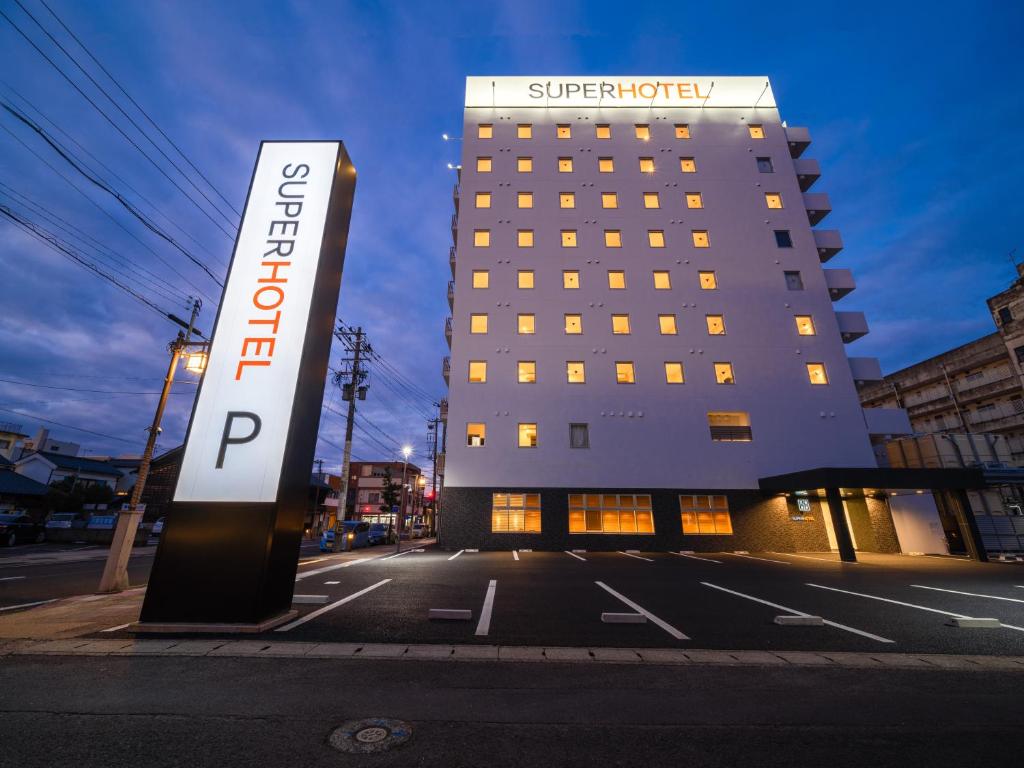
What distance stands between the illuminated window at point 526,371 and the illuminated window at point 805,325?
1544 cm

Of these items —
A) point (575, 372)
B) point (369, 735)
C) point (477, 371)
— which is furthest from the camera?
point (477, 371)

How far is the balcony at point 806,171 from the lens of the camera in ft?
88.2

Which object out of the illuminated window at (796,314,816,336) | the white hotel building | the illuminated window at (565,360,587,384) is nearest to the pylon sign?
the white hotel building

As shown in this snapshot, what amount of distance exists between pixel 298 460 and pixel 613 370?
1844cm

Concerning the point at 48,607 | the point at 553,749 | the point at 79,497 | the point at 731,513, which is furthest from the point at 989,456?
the point at 79,497

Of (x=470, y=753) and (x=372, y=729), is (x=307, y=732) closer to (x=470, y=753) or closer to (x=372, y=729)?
(x=372, y=729)

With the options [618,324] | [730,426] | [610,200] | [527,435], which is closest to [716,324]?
[618,324]

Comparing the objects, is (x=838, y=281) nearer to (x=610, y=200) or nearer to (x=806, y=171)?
(x=806, y=171)

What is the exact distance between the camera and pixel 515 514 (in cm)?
2061

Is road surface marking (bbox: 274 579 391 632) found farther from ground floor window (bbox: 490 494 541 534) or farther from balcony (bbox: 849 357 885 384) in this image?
balcony (bbox: 849 357 885 384)

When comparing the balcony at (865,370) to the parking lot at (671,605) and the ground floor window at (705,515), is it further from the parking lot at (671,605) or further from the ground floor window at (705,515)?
the parking lot at (671,605)

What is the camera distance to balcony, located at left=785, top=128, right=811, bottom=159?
27.8m

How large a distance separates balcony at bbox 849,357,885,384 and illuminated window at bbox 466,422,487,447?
2147 centimetres

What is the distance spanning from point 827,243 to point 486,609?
30090 mm
